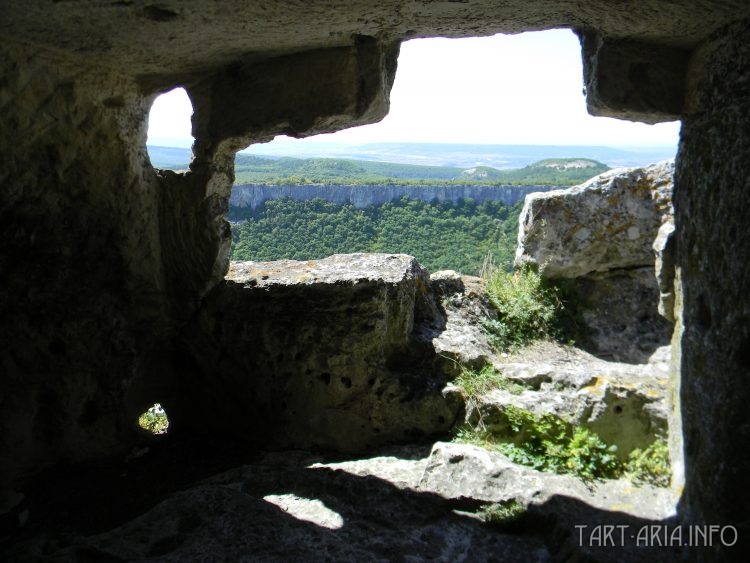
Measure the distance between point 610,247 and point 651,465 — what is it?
249cm

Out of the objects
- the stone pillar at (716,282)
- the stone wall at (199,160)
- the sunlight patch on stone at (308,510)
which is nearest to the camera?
the stone pillar at (716,282)

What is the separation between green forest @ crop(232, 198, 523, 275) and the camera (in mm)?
10766

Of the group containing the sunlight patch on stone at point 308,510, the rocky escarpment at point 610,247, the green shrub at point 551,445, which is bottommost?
the sunlight patch on stone at point 308,510

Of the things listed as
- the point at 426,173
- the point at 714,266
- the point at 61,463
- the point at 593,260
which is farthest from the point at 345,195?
the point at 426,173

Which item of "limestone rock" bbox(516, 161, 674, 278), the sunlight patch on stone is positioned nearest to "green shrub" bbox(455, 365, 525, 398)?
the sunlight patch on stone

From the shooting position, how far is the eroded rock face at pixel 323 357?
4.01m

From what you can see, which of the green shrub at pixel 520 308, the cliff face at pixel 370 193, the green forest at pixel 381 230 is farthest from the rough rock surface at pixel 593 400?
the cliff face at pixel 370 193

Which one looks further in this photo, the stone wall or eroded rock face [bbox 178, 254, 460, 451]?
eroded rock face [bbox 178, 254, 460, 451]

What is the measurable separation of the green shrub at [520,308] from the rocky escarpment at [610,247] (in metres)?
0.20

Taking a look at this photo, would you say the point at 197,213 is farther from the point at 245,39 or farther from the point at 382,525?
the point at 382,525

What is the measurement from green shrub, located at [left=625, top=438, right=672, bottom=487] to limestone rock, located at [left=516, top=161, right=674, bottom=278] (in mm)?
2240

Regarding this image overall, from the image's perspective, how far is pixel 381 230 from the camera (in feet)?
39.7

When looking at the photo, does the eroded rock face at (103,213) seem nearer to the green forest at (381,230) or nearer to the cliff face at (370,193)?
the green forest at (381,230)

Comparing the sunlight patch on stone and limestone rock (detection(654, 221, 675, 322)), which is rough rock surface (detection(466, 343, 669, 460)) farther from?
the sunlight patch on stone
